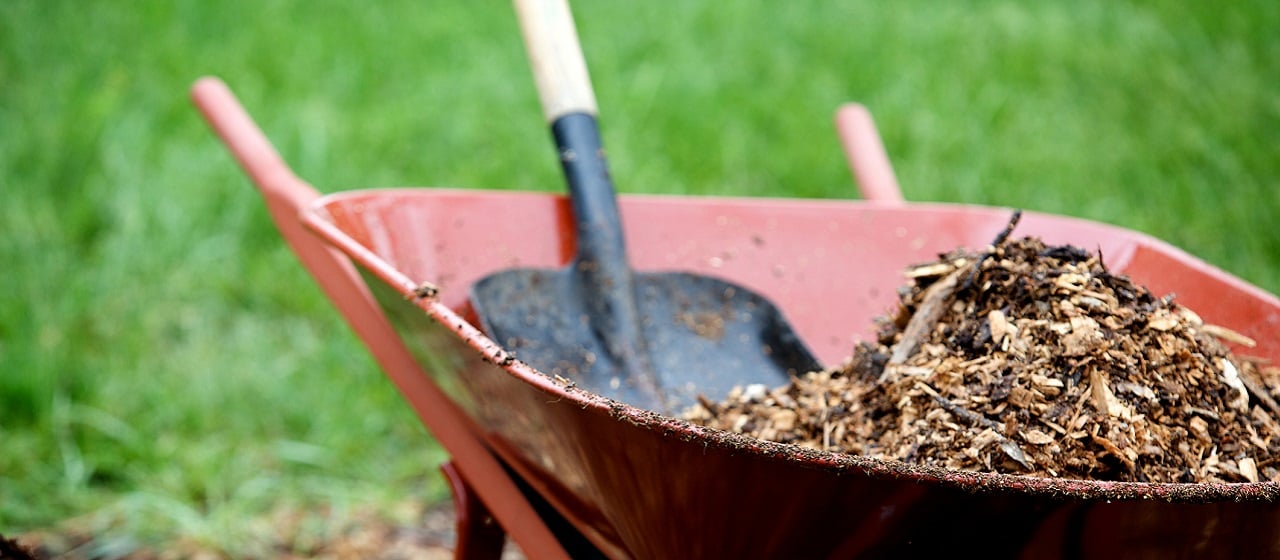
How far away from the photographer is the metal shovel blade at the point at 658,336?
46.9 inches

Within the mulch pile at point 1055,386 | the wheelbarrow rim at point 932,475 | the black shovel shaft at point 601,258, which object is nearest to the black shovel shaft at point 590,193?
the black shovel shaft at point 601,258

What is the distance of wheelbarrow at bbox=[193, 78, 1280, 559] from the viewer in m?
0.65

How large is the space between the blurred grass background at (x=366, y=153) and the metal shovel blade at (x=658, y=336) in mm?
732

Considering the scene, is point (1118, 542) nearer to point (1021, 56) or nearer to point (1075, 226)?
point (1075, 226)

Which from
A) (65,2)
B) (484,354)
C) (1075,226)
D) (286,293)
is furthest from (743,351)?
(65,2)

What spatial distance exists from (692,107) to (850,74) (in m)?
0.60

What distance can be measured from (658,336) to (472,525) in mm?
332

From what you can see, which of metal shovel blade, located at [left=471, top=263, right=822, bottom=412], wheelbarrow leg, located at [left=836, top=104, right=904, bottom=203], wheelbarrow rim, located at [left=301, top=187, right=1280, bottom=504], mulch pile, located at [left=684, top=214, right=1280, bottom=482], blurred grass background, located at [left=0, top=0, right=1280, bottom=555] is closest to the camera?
wheelbarrow rim, located at [left=301, top=187, right=1280, bottom=504]

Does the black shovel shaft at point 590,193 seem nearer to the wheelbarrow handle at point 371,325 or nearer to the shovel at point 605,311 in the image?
the shovel at point 605,311

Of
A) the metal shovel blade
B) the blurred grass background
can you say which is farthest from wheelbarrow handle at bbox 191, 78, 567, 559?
the blurred grass background

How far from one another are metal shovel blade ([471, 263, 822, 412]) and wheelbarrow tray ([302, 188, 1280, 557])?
0.04 m

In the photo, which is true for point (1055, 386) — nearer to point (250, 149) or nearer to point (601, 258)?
point (601, 258)

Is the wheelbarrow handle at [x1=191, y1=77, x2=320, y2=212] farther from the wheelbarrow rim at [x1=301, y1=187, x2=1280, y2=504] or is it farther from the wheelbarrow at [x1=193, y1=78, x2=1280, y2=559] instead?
the wheelbarrow rim at [x1=301, y1=187, x2=1280, y2=504]

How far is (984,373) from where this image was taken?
34.3 inches
